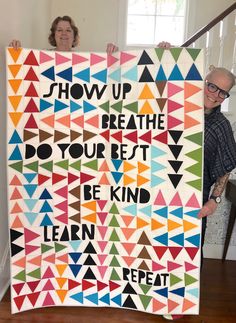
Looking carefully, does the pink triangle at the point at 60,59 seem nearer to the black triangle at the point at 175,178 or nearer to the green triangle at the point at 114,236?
the black triangle at the point at 175,178

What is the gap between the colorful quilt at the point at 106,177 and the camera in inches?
69.4

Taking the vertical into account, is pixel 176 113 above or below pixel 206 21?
below

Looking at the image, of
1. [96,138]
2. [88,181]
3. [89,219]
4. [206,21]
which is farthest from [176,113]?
[206,21]

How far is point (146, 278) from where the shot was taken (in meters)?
1.90

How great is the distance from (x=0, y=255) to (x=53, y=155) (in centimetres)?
72

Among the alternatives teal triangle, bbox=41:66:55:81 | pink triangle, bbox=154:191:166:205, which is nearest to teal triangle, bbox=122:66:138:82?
teal triangle, bbox=41:66:55:81

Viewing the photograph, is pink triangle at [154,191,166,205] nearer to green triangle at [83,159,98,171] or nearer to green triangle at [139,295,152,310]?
green triangle at [83,159,98,171]

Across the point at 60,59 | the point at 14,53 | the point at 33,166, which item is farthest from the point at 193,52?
the point at 33,166

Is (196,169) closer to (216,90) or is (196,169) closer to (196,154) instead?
(196,154)

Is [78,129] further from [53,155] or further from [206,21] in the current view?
[206,21]

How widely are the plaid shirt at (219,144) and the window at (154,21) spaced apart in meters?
1.43

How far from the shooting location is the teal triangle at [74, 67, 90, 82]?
1.79 meters

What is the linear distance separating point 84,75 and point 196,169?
2.42 ft

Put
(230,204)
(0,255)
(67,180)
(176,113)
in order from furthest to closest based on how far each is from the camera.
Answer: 1. (230,204)
2. (0,255)
3. (67,180)
4. (176,113)
